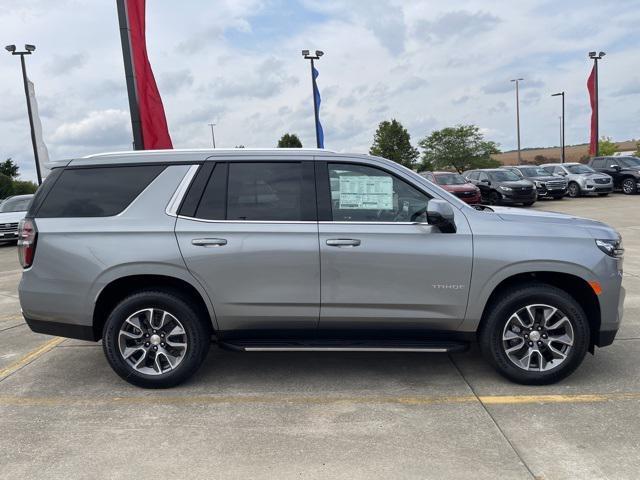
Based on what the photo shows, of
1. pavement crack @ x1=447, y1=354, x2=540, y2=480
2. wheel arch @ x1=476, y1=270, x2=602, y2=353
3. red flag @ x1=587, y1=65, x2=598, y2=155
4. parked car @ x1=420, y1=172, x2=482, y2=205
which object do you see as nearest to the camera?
pavement crack @ x1=447, y1=354, x2=540, y2=480

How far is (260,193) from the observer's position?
407cm

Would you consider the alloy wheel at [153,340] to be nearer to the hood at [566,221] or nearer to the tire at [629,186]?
the hood at [566,221]

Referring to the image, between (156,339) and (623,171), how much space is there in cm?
2535

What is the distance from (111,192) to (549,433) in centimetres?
354

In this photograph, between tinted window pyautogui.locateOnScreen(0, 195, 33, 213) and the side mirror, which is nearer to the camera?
the side mirror

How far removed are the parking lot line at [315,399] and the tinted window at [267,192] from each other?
135 cm

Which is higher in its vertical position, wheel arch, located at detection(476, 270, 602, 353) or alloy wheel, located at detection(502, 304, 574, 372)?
wheel arch, located at detection(476, 270, 602, 353)

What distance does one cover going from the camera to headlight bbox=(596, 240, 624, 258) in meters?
3.93

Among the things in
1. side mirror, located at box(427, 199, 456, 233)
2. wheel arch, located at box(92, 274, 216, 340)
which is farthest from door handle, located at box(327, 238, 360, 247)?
wheel arch, located at box(92, 274, 216, 340)

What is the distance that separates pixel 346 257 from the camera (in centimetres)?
390

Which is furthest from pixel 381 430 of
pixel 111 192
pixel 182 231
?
pixel 111 192

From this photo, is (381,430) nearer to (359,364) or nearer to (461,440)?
(461,440)

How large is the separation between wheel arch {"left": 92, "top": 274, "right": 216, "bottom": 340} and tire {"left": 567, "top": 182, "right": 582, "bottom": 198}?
23.3m

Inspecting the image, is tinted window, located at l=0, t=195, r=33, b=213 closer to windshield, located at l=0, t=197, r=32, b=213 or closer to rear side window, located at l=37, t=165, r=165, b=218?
windshield, located at l=0, t=197, r=32, b=213
